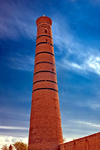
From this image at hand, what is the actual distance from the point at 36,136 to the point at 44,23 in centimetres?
1127

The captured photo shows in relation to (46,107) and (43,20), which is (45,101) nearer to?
(46,107)

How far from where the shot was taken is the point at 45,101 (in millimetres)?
14734

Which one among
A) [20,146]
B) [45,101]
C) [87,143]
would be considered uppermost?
[45,101]

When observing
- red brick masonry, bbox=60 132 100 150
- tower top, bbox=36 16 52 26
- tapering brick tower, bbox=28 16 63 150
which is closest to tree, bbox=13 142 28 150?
tapering brick tower, bbox=28 16 63 150

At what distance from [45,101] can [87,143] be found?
5.11m

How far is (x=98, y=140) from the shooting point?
33.2 ft

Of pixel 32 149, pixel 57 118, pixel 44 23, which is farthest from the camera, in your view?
pixel 44 23

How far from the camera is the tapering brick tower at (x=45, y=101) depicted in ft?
44.6

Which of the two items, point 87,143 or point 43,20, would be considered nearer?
point 87,143

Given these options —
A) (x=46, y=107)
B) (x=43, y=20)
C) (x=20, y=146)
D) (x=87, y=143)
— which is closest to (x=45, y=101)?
(x=46, y=107)

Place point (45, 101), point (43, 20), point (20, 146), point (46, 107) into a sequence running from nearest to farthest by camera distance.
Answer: point (46, 107) → point (45, 101) → point (43, 20) → point (20, 146)

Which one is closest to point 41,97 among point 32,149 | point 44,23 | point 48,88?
point 48,88

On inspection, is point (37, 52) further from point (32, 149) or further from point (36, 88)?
point (32, 149)

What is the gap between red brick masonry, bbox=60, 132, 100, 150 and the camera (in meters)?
10.2
